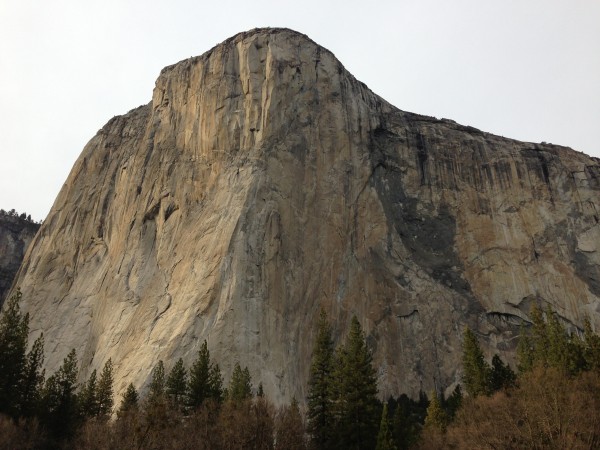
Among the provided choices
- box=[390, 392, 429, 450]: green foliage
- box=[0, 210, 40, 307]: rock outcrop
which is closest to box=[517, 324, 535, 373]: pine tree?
box=[390, 392, 429, 450]: green foliage

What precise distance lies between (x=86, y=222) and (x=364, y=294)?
104ft

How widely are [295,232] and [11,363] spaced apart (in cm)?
2372

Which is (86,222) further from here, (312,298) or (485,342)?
(485,342)

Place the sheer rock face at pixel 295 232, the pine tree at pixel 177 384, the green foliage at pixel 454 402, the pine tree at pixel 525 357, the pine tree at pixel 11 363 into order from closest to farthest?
the pine tree at pixel 11 363 < the pine tree at pixel 177 384 < the pine tree at pixel 525 357 < the green foliage at pixel 454 402 < the sheer rock face at pixel 295 232

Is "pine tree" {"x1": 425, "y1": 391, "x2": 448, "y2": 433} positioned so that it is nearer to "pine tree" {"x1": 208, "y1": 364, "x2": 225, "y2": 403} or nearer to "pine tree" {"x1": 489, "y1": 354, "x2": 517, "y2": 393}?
A: "pine tree" {"x1": 489, "y1": 354, "x2": 517, "y2": 393}

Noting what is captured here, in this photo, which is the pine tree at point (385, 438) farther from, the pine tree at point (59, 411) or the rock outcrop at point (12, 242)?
the rock outcrop at point (12, 242)

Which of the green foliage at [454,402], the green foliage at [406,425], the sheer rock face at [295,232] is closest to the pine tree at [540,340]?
the green foliage at [454,402]

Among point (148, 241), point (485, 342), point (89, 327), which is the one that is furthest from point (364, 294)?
point (89, 327)

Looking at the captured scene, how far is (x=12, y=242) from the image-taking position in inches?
3499

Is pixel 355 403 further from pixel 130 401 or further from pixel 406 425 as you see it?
pixel 130 401

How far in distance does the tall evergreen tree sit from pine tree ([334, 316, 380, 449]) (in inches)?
16.6

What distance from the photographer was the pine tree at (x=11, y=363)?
32.7 m

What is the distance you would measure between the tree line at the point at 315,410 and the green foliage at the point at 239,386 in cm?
10

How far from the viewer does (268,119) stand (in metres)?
53.8
